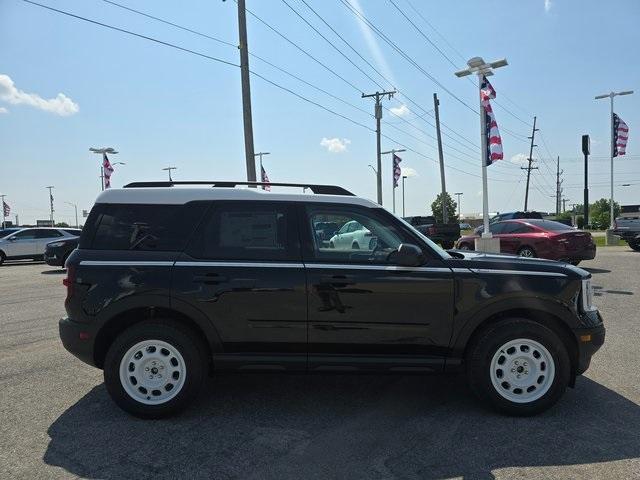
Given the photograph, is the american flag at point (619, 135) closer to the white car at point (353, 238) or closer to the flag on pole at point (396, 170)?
the flag on pole at point (396, 170)

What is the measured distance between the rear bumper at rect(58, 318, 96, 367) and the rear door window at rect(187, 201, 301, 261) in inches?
42.4

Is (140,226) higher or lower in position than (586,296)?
higher

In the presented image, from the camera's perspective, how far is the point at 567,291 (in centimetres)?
412

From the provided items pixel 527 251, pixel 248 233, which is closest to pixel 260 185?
pixel 248 233

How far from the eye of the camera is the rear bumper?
4.16 meters

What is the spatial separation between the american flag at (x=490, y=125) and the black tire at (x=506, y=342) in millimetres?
12044

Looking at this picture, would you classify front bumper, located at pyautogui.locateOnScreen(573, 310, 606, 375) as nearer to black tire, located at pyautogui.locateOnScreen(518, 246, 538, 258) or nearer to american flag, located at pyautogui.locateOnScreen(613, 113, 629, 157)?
black tire, located at pyautogui.locateOnScreen(518, 246, 538, 258)

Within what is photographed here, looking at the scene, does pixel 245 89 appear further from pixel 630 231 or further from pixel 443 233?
pixel 630 231

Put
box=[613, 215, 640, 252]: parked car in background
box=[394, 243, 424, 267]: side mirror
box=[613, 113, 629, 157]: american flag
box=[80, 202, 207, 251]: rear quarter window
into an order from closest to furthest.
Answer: box=[394, 243, 424, 267]: side mirror < box=[80, 202, 207, 251]: rear quarter window < box=[613, 215, 640, 252]: parked car in background < box=[613, 113, 629, 157]: american flag

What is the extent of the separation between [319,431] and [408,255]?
5.01 ft

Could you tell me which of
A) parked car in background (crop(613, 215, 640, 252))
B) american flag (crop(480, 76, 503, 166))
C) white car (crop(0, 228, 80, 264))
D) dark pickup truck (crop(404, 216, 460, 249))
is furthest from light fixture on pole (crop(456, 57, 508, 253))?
white car (crop(0, 228, 80, 264))

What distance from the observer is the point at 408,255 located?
4020 millimetres

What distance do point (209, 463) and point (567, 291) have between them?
306 cm

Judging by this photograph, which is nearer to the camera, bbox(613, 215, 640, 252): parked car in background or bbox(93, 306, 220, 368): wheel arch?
bbox(93, 306, 220, 368): wheel arch
